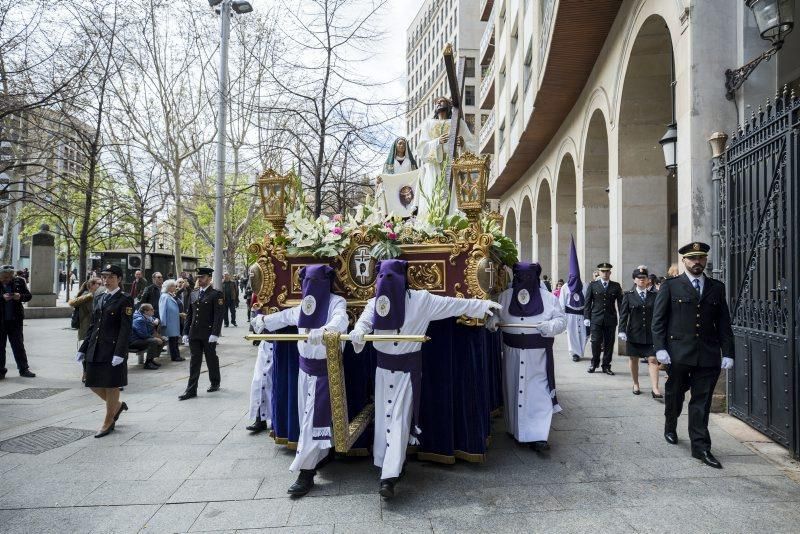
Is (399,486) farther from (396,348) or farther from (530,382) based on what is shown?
(530,382)

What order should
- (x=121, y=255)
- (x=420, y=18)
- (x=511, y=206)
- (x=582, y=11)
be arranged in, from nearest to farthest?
(x=582, y=11) < (x=121, y=255) < (x=511, y=206) < (x=420, y=18)

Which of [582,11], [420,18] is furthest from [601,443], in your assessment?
[420,18]

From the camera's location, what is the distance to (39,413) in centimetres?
723

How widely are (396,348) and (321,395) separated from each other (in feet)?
2.61

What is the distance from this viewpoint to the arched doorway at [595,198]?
14148 millimetres

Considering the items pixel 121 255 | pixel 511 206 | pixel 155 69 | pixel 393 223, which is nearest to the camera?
pixel 393 223

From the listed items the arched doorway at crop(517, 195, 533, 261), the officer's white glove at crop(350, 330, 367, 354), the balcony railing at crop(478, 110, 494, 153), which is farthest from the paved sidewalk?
the balcony railing at crop(478, 110, 494, 153)

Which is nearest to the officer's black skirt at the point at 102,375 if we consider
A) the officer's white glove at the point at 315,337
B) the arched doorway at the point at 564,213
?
the officer's white glove at the point at 315,337

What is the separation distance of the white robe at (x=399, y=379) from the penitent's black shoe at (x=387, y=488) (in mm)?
44

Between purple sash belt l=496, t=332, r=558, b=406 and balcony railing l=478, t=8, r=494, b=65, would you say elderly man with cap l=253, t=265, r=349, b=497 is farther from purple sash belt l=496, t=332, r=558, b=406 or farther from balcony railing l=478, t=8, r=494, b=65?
balcony railing l=478, t=8, r=494, b=65

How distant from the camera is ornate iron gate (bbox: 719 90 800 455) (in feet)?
17.1

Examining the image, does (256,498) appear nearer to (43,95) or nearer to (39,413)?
(39,413)

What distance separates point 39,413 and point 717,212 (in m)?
10.2

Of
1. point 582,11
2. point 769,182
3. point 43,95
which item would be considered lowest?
point 769,182
